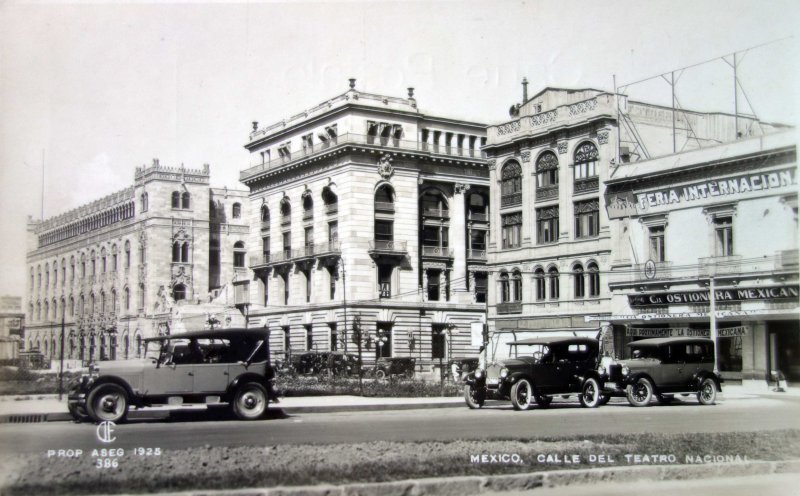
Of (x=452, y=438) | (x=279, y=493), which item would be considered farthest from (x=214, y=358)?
→ (x=279, y=493)

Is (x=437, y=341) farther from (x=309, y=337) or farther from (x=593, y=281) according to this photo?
(x=593, y=281)

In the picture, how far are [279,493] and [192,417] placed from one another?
7170 mm

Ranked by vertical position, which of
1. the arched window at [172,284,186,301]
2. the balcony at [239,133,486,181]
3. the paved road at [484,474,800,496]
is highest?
the balcony at [239,133,486,181]

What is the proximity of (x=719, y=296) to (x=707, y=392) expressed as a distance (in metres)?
3.65

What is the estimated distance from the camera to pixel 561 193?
1628 inches

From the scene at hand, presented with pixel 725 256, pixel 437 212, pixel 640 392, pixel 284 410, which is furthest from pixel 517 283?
pixel 284 410

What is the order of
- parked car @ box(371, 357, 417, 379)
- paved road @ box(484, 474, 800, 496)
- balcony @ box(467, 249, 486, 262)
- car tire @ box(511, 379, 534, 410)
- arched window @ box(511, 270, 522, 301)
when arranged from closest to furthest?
paved road @ box(484, 474, 800, 496) < car tire @ box(511, 379, 534, 410) < parked car @ box(371, 357, 417, 379) < arched window @ box(511, 270, 522, 301) < balcony @ box(467, 249, 486, 262)

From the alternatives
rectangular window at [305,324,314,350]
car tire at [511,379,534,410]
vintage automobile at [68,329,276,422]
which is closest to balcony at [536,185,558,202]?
rectangular window at [305,324,314,350]

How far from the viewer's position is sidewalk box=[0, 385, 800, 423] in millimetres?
16469

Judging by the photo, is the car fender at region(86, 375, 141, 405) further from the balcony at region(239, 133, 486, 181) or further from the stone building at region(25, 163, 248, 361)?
the balcony at region(239, 133, 486, 181)

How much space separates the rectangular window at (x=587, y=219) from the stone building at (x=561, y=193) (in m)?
0.05

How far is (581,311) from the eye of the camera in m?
39.2

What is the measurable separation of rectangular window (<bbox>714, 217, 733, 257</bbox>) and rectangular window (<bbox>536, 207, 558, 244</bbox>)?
17.1 meters

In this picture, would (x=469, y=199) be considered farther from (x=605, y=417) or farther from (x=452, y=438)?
(x=452, y=438)
